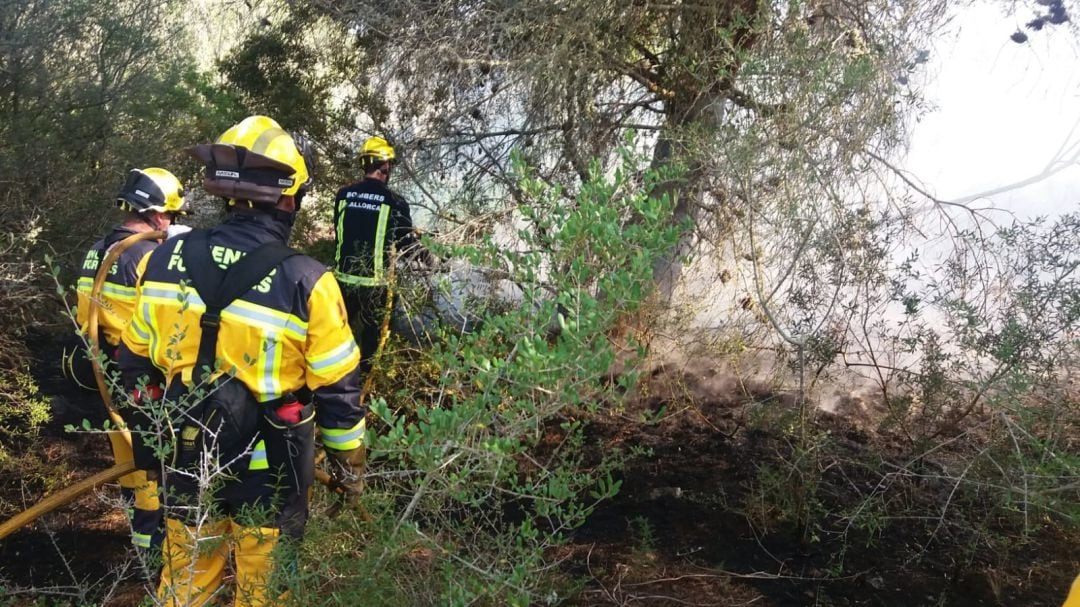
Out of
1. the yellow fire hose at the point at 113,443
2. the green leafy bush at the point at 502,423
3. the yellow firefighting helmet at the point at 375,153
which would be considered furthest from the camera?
the yellow firefighting helmet at the point at 375,153

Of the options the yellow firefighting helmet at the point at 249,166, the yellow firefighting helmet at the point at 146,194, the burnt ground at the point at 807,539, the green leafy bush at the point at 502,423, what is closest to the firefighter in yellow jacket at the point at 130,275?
the yellow firefighting helmet at the point at 146,194

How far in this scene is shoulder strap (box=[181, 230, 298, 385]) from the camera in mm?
2365

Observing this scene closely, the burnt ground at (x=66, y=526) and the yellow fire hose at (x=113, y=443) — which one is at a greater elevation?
the yellow fire hose at (x=113, y=443)

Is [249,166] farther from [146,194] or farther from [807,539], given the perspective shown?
[807,539]

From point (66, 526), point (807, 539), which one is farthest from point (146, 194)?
point (807, 539)

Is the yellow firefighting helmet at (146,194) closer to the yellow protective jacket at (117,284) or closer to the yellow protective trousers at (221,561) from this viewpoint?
the yellow protective jacket at (117,284)

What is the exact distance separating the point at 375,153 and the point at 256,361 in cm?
293

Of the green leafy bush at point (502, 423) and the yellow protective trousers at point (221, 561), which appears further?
the yellow protective trousers at point (221, 561)

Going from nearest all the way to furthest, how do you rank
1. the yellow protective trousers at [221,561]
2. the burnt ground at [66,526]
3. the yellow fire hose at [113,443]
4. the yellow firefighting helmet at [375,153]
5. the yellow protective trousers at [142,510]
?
1. the yellow protective trousers at [221,561]
2. the yellow fire hose at [113,443]
3. the yellow protective trousers at [142,510]
4. the burnt ground at [66,526]
5. the yellow firefighting helmet at [375,153]

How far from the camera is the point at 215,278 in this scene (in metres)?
2.43

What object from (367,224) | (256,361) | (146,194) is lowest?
(256,361)

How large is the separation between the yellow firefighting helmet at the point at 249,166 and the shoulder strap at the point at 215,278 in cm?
18

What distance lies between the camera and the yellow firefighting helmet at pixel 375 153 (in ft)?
16.7

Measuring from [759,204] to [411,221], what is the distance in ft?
7.67
